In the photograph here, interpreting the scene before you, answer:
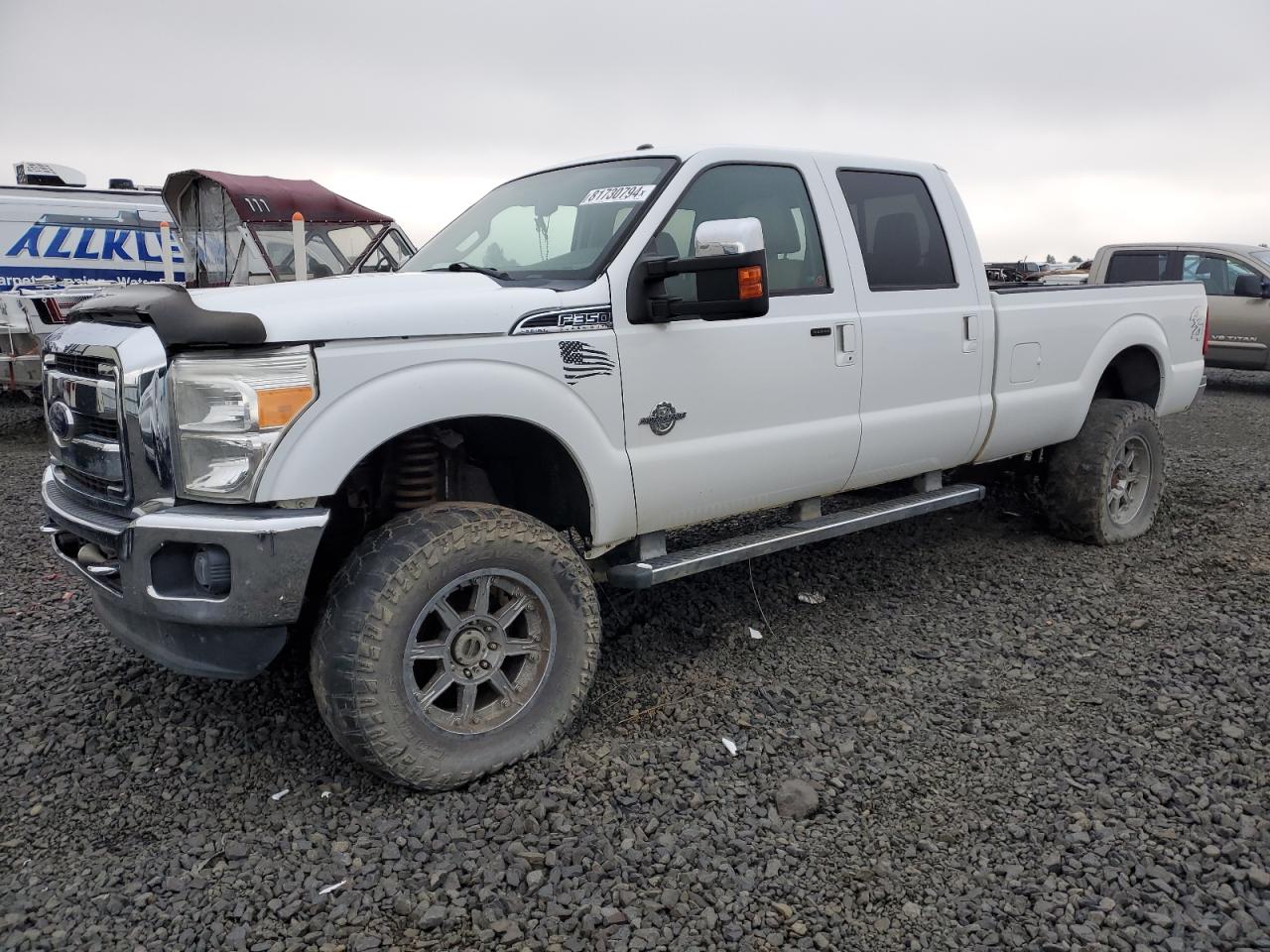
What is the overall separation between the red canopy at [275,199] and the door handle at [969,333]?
26.2 ft

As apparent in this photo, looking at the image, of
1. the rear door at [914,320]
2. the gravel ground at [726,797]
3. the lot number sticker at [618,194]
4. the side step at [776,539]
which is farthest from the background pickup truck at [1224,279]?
the lot number sticker at [618,194]

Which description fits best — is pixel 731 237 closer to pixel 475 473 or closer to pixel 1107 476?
pixel 475 473

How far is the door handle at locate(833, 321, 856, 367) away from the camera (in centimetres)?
404

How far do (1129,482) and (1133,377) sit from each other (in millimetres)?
669

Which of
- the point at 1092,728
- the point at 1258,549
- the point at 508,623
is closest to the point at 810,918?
the point at 508,623

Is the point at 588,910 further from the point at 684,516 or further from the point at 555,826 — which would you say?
the point at 684,516

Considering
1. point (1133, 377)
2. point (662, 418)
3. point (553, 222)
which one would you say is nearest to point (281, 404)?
point (662, 418)

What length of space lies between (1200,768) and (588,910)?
2.06 meters

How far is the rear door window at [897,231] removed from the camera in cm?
434

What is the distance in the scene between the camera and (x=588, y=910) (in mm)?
2518

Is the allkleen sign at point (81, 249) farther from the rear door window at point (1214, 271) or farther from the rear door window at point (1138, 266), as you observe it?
the rear door window at point (1214, 271)

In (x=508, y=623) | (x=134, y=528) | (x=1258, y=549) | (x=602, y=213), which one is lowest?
(x=1258, y=549)

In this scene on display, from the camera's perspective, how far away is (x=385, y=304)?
293cm

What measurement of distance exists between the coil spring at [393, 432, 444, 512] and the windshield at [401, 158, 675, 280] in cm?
78
